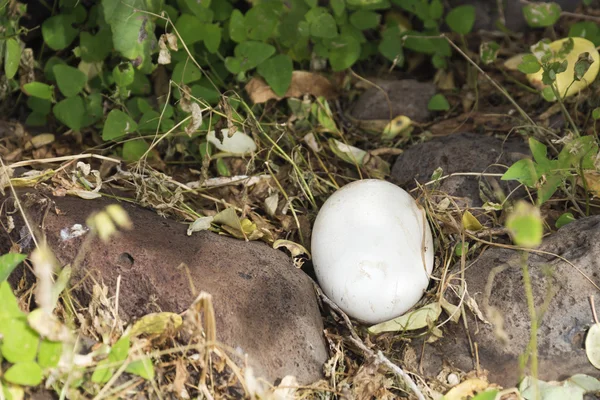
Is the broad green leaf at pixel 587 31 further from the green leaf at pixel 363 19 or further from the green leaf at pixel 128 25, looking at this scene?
the green leaf at pixel 128 25

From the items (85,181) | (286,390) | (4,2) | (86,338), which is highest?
(4,2)

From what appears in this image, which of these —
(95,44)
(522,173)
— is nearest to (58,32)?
(95,44)

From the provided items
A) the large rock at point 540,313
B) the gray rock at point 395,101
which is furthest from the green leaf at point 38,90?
the large rock at point 540,313

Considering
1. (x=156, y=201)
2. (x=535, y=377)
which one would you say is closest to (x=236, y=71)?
(x=156, y=201)

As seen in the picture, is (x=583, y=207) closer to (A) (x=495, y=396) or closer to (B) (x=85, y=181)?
(A) (x=495, y=396)

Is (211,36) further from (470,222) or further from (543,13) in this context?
(543,13)
